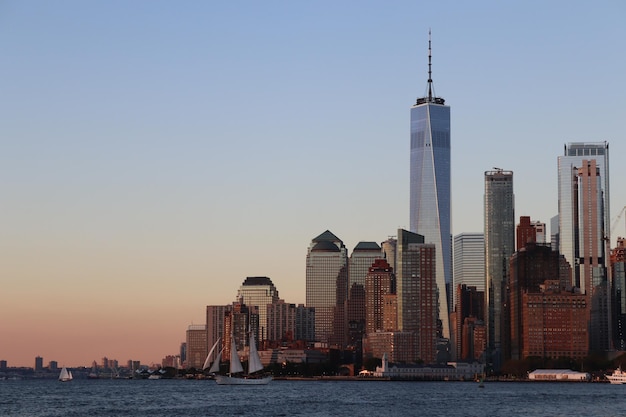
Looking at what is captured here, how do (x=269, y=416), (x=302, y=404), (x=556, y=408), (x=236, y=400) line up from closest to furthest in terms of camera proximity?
(x=269, y=416)
(x=556, y=408)
(x=302, y=404)
(x=236, y=400)

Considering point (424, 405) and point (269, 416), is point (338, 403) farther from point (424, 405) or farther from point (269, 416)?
point (269, 416)

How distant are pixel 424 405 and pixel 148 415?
4740 centimetres

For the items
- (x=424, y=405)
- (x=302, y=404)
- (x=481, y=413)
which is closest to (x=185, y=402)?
(x=302, y=404)

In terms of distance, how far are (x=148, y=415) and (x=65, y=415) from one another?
10009 millimetres

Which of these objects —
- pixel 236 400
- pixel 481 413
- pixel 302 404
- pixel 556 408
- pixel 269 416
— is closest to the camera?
pixel 269 416

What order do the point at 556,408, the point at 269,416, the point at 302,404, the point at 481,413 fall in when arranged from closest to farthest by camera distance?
the point at 269,416 → the point at 481,413 → the point at 556,408 → the point at 302,404

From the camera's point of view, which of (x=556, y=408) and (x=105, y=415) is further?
(x=556, y=408)

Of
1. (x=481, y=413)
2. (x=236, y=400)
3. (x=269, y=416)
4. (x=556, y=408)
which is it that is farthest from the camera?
(x=236, y=400)

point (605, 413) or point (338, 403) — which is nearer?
point (605, 413)

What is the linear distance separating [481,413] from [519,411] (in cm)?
765

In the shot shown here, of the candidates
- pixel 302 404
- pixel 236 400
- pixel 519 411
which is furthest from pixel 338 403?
pixel 519 411

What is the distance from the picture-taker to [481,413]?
6102 inches

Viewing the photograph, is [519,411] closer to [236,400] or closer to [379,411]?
[379,411]

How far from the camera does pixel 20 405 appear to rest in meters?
180
